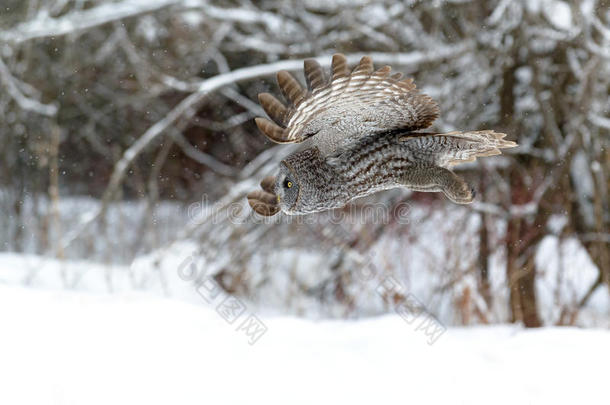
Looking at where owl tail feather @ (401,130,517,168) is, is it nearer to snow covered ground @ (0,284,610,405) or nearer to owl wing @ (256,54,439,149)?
owl wing @ (256,54,439,149)

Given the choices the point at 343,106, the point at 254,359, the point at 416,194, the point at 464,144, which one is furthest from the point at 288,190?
the point at 416,194

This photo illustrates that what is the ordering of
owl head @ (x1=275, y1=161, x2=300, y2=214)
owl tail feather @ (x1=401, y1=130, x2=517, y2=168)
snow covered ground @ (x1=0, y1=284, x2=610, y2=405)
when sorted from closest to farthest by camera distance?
owl head @ (x1=275, y1=161, x2=300, y2=214)
owl tail feather @ (x1=401, y1=130, x2=517, y2=168)
snow covered ground @ (x1=0, y1=284, x2=610, y2=405)

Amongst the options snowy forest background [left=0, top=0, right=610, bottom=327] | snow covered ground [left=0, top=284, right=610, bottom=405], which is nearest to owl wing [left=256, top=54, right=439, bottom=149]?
snow covered ground [left=0, top=284, right=610, bottom=405]

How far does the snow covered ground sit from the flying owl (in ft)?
6.21

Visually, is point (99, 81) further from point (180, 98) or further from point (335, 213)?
point (335, 213)

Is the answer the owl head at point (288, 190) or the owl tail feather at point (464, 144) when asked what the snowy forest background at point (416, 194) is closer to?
the owl tail feather at point (464, 144)

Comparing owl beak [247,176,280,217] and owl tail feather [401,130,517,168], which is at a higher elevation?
owl beak [247,176,280,217]

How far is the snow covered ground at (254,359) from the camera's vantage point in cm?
284

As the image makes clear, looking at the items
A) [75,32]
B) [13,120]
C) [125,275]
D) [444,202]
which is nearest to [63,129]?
[13,120]

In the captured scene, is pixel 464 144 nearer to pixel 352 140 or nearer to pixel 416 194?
pixel 352 140

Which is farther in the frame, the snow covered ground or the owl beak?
the snow covered ground

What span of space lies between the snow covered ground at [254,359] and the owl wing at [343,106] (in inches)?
75.6

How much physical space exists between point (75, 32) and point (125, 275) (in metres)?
2.60

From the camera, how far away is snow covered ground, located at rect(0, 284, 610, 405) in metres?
2.84
